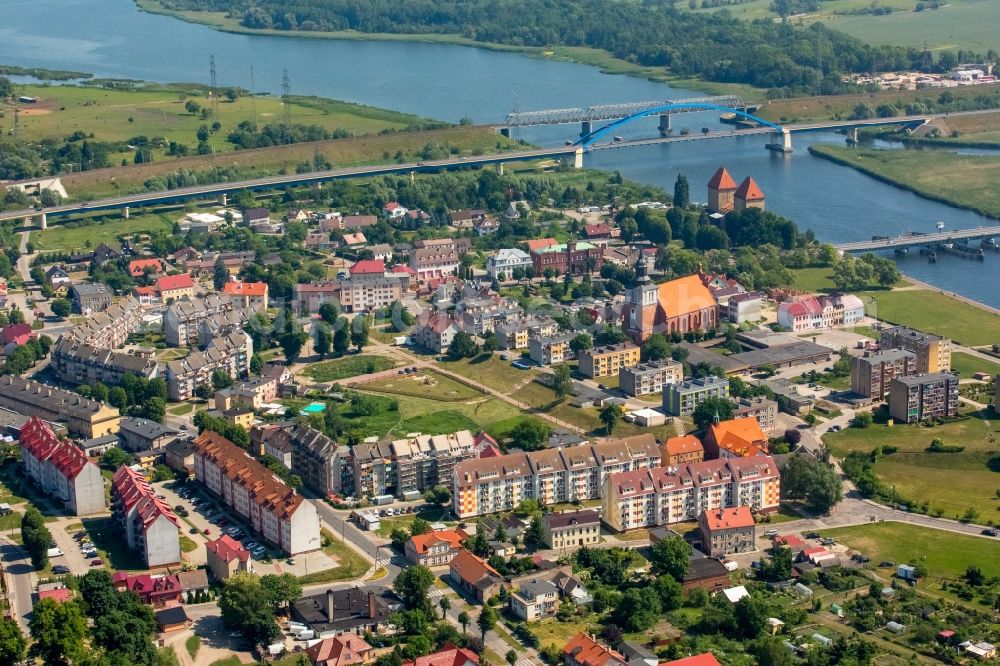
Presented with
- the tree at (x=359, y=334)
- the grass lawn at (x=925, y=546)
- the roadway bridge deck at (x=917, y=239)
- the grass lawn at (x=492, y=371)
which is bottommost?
the grass lawn at (x=925, y=546)

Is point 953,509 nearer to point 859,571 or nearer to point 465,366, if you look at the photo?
point 859,571

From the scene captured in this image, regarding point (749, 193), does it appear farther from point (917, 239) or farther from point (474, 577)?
point (474, 577)

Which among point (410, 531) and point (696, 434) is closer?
point (410, 531)

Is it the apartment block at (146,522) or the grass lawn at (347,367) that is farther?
the grass lawn at (347,367)

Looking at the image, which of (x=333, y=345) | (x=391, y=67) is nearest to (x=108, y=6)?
(x=391, y=67)

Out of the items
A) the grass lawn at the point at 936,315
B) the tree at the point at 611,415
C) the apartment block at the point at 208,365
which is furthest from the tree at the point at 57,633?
the grass lawn at the point at 936,315

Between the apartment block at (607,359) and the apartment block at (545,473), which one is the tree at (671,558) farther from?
the apartment block at (607,359)

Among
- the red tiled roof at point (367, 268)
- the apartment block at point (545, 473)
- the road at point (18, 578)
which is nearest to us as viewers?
the road at point (18, 578)

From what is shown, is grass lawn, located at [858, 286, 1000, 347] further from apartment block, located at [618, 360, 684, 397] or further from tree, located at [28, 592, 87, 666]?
tree, located at [28, 592, 87, 666]
